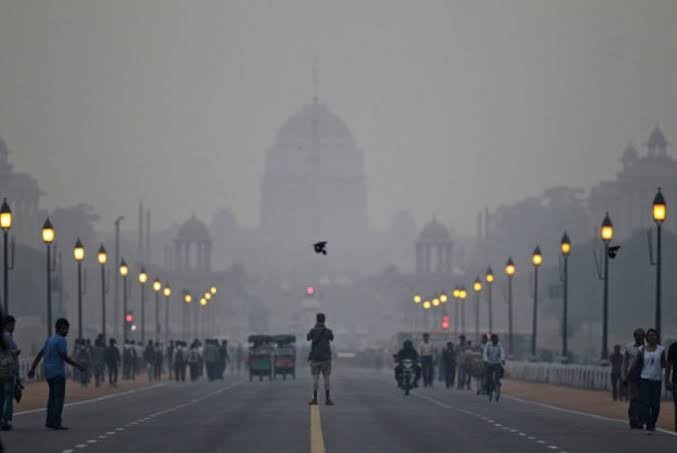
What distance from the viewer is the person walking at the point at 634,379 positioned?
4447 centimetres

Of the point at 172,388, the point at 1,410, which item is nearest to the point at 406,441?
the point at 1,410

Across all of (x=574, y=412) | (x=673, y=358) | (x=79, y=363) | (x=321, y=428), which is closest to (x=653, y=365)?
(x=673, y=358)

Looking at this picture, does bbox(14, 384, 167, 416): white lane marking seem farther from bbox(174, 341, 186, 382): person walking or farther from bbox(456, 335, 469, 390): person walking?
bbox(174, 341, 186, 382): person walking

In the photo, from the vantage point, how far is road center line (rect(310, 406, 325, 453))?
3694 cm

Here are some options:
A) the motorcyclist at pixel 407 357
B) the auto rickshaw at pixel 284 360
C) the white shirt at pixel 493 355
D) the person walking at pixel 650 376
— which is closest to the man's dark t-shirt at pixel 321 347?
the person walking at pixel 650 376

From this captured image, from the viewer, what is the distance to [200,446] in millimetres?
37781

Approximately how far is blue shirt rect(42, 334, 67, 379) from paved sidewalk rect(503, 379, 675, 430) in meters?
13.0

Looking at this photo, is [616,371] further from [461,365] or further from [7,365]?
[7,365]

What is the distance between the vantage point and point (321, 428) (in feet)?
143

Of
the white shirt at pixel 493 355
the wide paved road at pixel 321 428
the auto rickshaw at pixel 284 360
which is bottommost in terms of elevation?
the auto rickshaw at pixel 284 360

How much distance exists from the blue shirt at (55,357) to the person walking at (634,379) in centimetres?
1128

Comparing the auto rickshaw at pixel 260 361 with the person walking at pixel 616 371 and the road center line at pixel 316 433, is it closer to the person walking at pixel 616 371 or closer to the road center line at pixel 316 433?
the person walking at pixel 616 371

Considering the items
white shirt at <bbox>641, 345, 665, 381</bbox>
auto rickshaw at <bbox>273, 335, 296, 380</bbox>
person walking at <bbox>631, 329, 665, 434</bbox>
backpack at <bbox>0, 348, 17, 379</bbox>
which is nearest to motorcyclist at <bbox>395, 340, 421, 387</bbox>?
person walking at <bbox>631, 329, 665, 434</bbox>

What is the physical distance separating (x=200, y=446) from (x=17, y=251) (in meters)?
157
